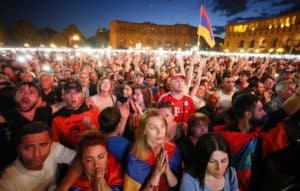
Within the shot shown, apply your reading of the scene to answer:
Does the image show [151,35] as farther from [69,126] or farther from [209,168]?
[209,168]

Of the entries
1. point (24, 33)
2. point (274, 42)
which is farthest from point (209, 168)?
point (274, 42)

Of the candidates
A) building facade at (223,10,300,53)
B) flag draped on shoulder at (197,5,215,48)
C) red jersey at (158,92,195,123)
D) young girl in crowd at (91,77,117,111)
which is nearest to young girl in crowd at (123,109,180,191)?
red jersey at (158,92,195,123)

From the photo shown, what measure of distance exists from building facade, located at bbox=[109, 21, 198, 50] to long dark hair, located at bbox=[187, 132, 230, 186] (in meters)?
105

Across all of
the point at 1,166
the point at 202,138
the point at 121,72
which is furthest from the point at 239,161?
the point at 121,72

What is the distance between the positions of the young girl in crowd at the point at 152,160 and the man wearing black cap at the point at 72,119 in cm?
148

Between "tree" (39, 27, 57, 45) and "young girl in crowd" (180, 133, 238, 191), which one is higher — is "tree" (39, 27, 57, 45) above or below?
above

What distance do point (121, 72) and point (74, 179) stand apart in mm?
8674

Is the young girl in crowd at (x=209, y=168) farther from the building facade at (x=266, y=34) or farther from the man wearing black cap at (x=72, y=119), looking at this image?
the building facade at (x=266, y=34)

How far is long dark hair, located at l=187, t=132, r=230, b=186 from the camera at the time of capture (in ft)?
8.79

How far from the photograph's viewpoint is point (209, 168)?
268 centimetres

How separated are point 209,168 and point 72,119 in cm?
252

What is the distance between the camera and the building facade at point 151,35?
10725 cm

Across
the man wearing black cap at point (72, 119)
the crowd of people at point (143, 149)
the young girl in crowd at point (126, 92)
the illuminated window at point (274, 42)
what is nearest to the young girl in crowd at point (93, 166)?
the crowd of people at point (143, 149)

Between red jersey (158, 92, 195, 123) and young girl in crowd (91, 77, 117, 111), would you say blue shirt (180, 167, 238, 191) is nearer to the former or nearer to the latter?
red jersey (158, 92, 195, 123)
